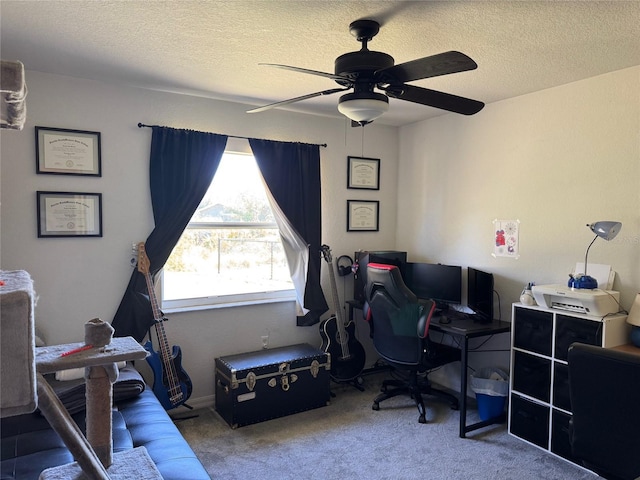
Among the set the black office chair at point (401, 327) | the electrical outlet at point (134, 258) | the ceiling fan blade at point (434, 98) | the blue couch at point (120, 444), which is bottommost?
the blue couch at point (120, 444)

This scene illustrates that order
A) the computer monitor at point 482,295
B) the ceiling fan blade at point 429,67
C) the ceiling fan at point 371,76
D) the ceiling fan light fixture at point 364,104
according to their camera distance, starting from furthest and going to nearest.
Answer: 1. the computer monitor at point 482,295
2. the ceiling fan light fixture at point 364,104
3. the ceiling fan at point 371,76
4. the ceiling fan blade at point 429,67

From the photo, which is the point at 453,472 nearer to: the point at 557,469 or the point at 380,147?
the point at 557,469

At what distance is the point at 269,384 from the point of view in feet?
10.5

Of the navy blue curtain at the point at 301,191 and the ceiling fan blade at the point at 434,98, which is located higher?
the ceiling fan blade at the point at 434,98

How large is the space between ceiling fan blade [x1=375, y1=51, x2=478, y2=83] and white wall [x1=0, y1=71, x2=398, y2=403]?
72.8 inches

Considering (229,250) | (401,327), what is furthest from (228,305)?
(401,327)

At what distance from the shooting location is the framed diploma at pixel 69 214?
110 inches

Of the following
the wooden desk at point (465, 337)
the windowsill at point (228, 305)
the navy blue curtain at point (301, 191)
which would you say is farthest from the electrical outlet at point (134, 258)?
the wooden desk at point (465, 337)

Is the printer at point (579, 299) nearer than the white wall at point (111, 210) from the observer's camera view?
Yes

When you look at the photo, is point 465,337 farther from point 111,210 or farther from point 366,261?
point 111,210

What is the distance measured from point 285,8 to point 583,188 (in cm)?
221

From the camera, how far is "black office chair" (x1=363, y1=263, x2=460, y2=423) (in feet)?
10.1

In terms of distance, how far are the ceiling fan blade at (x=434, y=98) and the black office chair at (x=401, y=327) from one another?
4.11 feet

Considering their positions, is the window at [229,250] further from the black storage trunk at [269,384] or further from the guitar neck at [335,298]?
the black storage trunk at [269,384]
